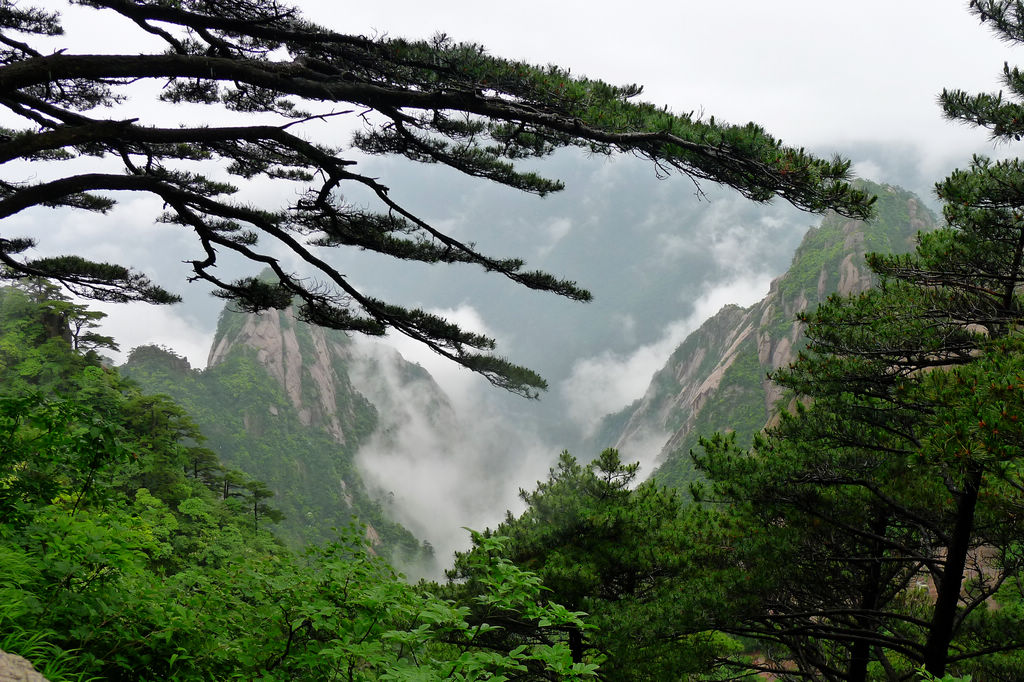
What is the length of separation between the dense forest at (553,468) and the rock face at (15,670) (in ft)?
1.74

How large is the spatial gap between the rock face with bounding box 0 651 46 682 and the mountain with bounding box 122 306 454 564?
48478 millimetres

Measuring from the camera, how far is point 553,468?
1043cm

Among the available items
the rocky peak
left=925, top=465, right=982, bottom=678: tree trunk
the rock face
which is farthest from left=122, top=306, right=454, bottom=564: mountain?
the rock face

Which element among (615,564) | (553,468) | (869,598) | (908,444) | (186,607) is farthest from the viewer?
(553,468)

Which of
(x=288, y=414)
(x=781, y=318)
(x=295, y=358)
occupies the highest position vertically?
(x=781, y=318)

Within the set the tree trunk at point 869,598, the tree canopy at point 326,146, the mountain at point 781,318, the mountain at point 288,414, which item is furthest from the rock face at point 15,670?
the mountain at point 781,318

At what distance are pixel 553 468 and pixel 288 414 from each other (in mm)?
66274

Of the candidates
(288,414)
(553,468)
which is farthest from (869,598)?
(288,414)

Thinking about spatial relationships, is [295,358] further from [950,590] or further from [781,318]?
[950,590]

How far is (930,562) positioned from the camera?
6.16 metres

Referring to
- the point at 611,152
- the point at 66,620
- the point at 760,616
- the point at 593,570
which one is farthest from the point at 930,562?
the point at 66,620

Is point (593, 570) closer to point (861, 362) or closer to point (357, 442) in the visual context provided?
point (861, 362)

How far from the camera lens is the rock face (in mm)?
1745

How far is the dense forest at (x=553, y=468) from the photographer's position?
290cm
